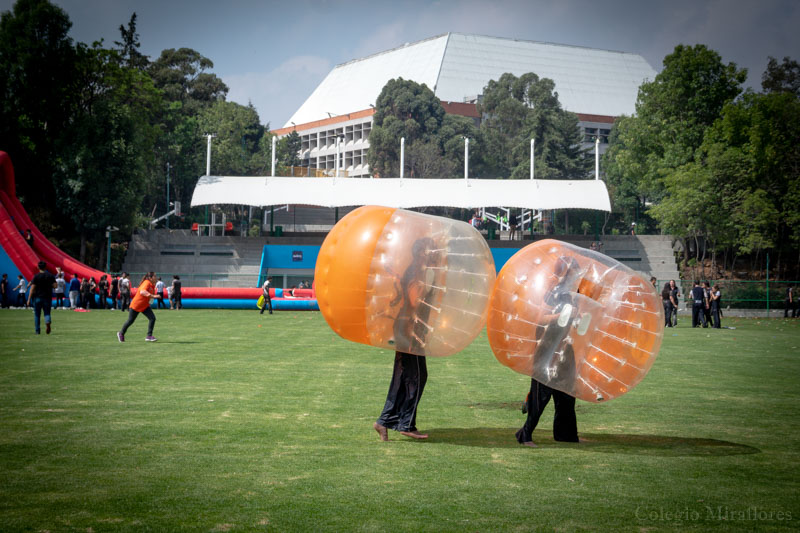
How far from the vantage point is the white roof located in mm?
93125

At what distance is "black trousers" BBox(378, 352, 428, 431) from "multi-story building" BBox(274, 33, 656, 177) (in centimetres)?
7978

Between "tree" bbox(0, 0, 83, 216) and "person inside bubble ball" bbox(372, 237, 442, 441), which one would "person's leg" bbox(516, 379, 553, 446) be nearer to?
"person inside bubble ball" bbox(372, 237, 442, 441)

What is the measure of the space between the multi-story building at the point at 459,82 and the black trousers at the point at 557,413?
80.0 meters

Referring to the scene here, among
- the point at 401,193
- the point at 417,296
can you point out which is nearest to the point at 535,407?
the point at 417,296

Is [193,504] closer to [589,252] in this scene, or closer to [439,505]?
[439,505]

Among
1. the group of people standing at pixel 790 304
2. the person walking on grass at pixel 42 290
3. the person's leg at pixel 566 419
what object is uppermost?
the person walking on grass at pixel 42 290

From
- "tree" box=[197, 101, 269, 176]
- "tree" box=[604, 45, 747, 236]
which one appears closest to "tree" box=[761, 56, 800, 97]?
"tree" box=[604, 45, 747, 236]

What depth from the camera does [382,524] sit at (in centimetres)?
553

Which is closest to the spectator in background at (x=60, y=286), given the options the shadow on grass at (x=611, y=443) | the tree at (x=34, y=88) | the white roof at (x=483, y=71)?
the tree at (x=34, y=88)

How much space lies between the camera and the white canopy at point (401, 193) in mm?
48719

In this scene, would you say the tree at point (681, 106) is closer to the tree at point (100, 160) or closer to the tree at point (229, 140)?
the tree at point (100, 160)

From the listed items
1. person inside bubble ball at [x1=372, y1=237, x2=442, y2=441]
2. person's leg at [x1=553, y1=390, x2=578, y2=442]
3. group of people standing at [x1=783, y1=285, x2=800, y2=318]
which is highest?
person inside bubble ball at [x1=372, y1=237, x2=442, y2=441]

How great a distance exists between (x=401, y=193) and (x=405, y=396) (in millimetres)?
41554

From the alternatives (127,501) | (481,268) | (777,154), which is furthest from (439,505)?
(777,154)
